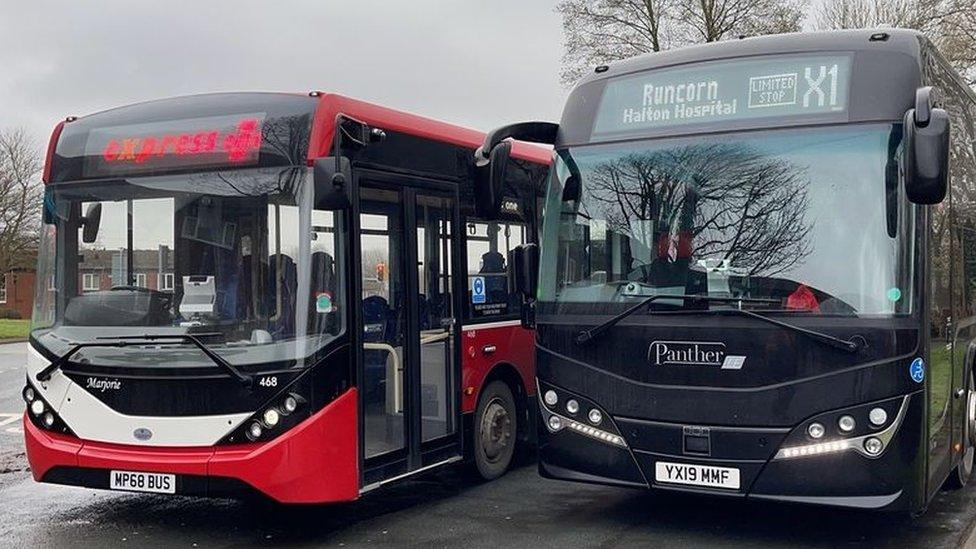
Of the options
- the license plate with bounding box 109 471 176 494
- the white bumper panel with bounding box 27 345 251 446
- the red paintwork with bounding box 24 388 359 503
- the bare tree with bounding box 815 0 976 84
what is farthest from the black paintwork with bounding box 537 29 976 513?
the bare tree with bounding box 815 0 976 84

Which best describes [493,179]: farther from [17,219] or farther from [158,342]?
[17,219]

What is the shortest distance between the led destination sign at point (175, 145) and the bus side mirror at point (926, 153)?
3.97m

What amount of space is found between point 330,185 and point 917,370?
3663 mm

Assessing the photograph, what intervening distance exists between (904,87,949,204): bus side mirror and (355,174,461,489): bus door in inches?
137

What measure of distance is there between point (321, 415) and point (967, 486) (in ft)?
17.8

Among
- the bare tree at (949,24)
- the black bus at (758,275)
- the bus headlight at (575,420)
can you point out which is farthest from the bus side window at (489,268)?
the bare tree at (949,24)

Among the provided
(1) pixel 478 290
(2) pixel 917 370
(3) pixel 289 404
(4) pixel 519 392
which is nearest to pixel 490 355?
(1) pixel 478 290

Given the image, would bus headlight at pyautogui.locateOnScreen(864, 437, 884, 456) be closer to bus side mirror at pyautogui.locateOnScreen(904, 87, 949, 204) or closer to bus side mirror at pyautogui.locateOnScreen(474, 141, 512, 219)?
bus side mirror at pyautogui.locateOnScreen(904, 87, 949, 204)

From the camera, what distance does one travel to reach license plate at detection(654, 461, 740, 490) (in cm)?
638

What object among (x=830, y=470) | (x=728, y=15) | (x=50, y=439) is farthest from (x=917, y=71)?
(x=728, y=15)

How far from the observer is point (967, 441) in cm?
800

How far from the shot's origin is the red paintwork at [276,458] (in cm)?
644

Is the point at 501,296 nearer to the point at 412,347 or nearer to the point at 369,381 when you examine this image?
the point at 412,347

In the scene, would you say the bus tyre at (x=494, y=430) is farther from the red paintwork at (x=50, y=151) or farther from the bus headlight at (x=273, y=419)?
the red paintwork at (x=50, y=151)
